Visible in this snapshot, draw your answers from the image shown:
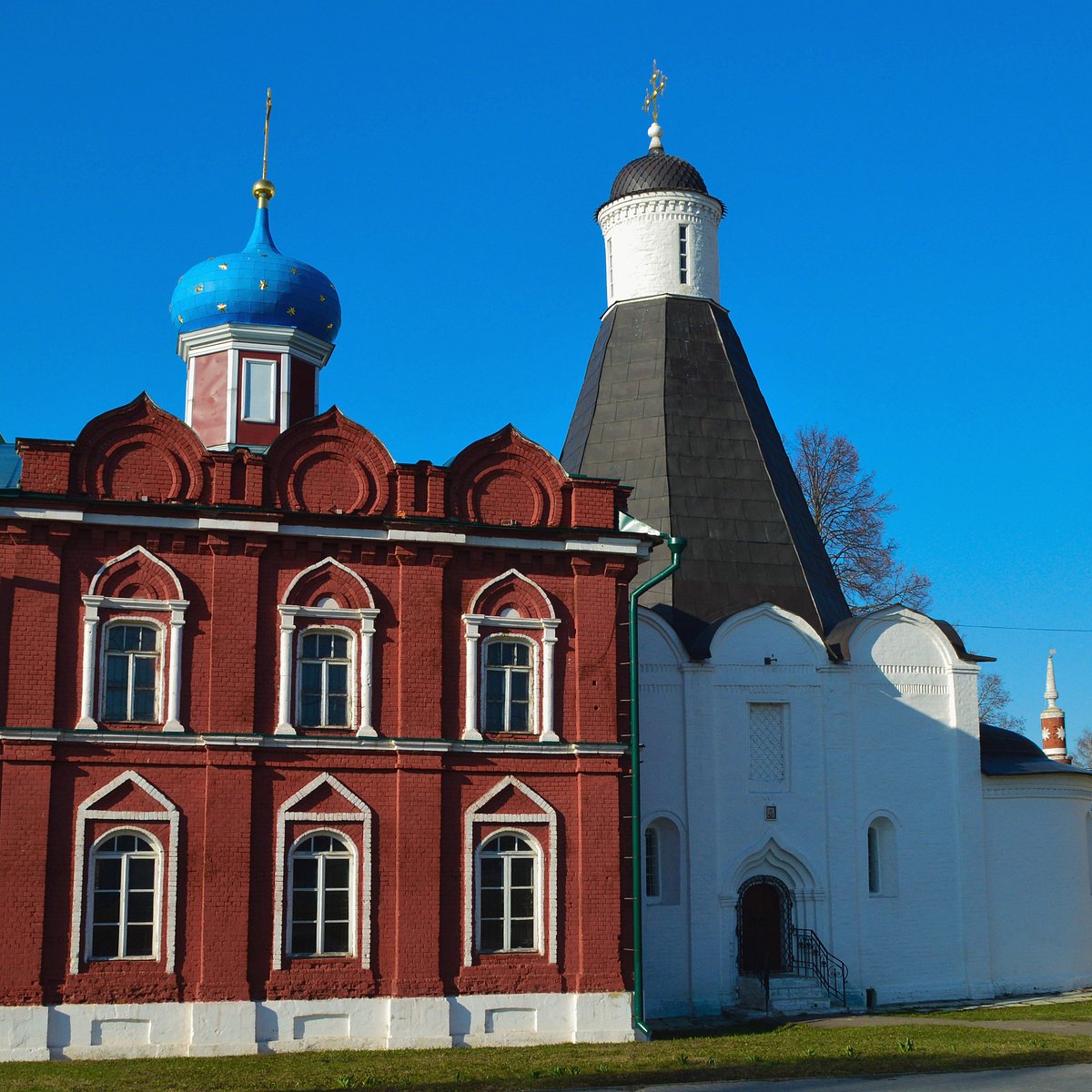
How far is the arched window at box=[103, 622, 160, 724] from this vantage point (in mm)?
14875

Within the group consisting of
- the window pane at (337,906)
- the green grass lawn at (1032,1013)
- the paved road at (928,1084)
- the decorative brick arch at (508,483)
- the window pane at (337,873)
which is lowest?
the green grass lawn at (1032,1013)

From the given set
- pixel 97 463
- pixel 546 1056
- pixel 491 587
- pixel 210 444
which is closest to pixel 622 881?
pixel 546 1056

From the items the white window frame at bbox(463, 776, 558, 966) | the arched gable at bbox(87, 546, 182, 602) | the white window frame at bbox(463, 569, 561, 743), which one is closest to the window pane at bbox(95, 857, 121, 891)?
the arched gable at bbox(87, 546, 182, 602)

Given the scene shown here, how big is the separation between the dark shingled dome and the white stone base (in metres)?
13.6

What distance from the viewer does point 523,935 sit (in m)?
15.4

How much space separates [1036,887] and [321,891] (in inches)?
433

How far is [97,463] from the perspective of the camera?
1516 cm

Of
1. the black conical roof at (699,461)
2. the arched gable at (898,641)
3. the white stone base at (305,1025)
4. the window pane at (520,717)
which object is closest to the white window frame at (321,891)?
the white stone base at (305,1025)

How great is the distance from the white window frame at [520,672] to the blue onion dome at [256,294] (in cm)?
682

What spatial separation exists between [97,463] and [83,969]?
16.4ft

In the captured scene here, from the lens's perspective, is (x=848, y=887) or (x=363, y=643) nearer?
(x=363, y=643)

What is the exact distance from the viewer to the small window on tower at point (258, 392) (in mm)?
20516

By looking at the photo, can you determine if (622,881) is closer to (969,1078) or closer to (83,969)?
(969,1078)

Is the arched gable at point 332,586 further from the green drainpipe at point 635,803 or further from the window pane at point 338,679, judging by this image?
the green drainpipe at point 635,803
